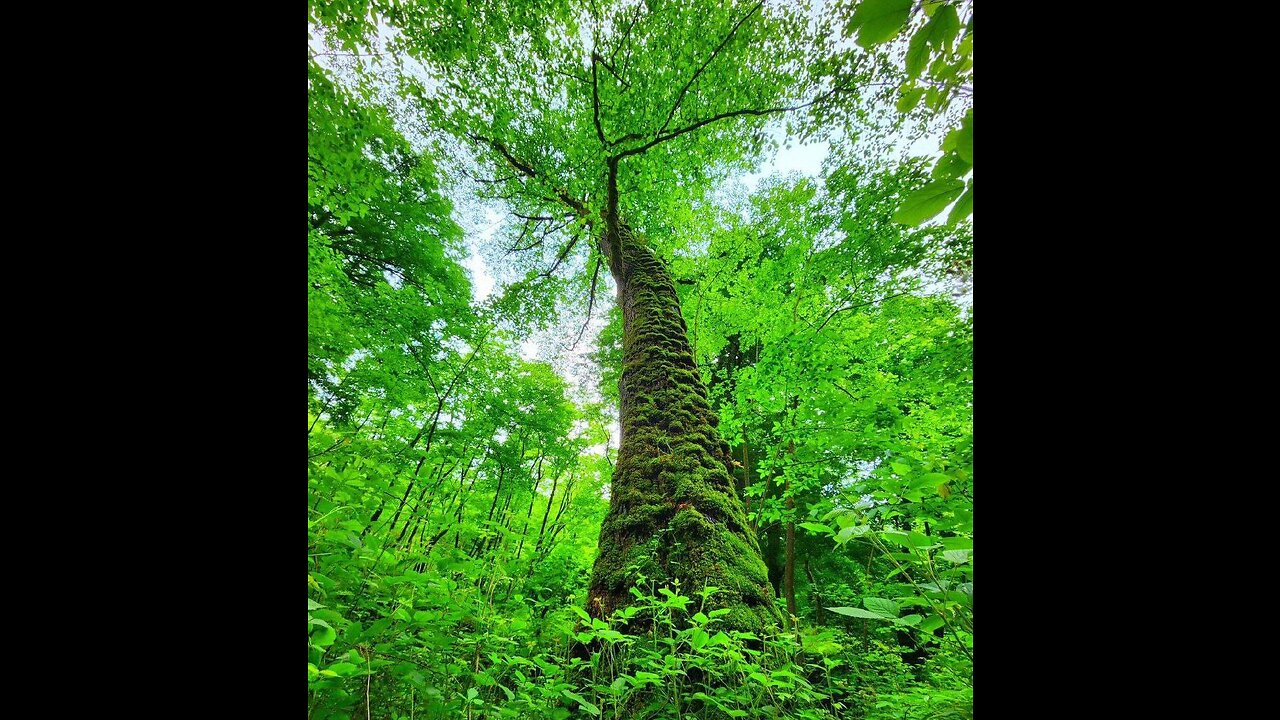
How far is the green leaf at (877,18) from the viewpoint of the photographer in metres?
0.68

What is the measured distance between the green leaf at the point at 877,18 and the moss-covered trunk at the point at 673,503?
6.17 feet

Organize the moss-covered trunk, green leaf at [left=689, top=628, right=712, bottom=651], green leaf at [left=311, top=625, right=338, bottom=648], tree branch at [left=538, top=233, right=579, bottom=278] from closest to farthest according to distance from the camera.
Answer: green leaf at [left=311, top=625, right=338, bottom=648], green leaf at [left=689, top=628, right=712, bottom=651], the moss-covered trunk, tree branch at [left=538, top=233, right=579, bottom=278]

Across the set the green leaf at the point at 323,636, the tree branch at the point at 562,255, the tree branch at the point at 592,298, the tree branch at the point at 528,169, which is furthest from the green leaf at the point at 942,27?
the tree branch at the point at 562,255

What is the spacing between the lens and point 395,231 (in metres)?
5.11

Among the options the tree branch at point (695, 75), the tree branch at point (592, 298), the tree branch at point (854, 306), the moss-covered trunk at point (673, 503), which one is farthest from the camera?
the tree branch at point (592, 298)

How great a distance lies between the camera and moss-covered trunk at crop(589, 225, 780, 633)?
68.9 inches

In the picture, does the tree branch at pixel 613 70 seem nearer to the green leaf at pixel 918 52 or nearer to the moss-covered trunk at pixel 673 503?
the moss-covered trunk at pixel 673 503

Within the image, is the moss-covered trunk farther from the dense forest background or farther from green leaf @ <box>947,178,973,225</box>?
green leaf @ <box>947,178,973,225</box>

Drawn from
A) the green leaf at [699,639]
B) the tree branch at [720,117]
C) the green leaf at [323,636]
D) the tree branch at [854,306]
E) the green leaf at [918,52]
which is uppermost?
the tree branch at [720,117]

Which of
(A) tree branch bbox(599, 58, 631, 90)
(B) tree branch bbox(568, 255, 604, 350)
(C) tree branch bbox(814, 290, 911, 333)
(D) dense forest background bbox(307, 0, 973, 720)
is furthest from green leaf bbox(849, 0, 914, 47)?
(B) tree branch bbox(568, 255, 604, 350)

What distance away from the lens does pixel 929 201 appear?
75cm

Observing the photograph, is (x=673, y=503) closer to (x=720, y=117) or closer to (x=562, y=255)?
(x=720, y=117)
